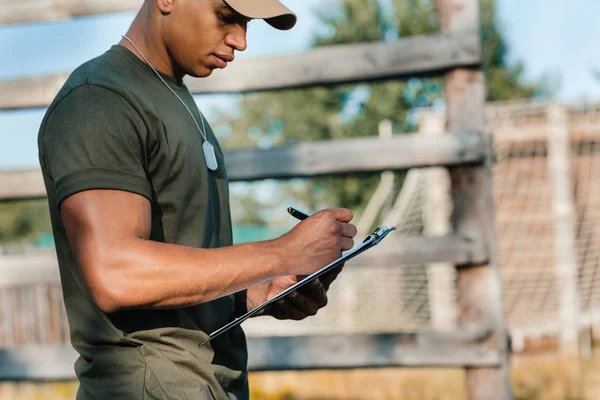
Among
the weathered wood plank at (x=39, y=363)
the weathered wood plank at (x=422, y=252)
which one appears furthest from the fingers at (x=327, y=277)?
the weathered wood plank at (x=39, y=363)

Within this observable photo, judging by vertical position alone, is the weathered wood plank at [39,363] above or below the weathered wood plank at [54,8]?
below

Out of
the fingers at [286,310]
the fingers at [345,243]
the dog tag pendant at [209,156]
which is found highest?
the dog tag pendant at [209,156]

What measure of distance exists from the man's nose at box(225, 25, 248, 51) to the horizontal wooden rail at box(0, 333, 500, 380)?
2102 millimetres

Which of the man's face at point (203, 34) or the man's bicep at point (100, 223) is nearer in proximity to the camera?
the man's bicep at point (100, 223)

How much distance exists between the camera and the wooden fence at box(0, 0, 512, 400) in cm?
371

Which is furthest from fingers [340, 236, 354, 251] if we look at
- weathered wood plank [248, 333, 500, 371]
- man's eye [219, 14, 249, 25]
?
weathered wood plank [248, 333, 500, 371]

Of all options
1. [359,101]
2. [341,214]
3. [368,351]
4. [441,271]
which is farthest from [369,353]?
[359,101]

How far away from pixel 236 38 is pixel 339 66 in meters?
2.03

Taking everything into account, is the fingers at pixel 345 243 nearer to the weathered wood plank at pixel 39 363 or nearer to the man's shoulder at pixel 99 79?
the man's shoulder at pixel 99 79

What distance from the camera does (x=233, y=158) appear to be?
12.6ft

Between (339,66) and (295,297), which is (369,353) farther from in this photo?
(295,297)

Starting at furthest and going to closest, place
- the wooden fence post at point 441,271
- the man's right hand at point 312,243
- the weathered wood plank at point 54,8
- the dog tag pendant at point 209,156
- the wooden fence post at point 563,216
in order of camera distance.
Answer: the wooden fence post at point 441,271, the wooden fence post at point 563,216, the weathered wood plank at point 54,8, the dog tag pendant at point 209,156, the man's right hand at point 312,243

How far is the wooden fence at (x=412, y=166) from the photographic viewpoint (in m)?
3.71

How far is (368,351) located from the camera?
3703 mm
